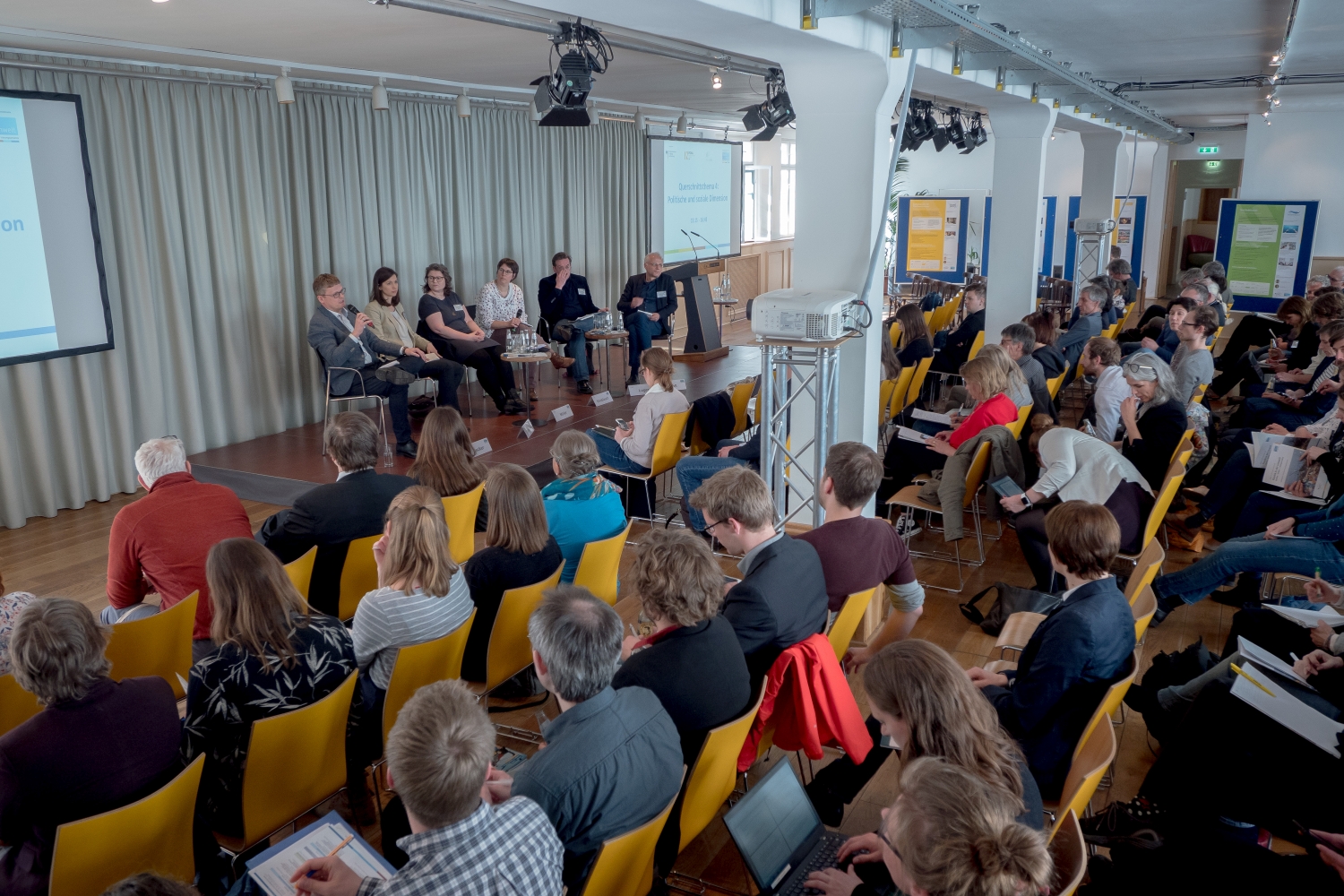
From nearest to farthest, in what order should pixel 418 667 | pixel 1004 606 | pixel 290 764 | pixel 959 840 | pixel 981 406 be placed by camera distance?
pixel 959 840, pixel 290 764, pixel 418 667, pixel 1004 606, pixel 981 406

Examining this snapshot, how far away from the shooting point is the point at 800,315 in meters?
4.55

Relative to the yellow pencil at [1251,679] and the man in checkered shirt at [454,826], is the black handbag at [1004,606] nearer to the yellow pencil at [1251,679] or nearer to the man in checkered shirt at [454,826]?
the yellow pencil at [1251,679]

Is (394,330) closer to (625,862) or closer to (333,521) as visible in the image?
(333,521)

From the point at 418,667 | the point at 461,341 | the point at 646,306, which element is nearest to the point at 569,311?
the point at 646,306

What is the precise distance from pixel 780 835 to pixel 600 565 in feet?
5.03

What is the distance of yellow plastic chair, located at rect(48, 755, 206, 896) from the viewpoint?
1938 millimetres

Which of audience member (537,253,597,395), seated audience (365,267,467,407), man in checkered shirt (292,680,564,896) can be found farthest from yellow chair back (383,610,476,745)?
audience member (537,253,597,395)

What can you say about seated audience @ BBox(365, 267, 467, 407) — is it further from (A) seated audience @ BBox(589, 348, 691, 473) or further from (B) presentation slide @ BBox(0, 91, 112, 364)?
(A) seated audience @ BBox(589, 348, 691, 473)

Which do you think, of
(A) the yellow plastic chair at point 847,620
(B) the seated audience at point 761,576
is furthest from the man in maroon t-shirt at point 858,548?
(B) the seated audience at point 761,576

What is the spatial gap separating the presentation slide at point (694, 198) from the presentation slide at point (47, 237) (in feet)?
24.3

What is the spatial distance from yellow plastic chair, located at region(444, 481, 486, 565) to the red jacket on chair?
1854 mm

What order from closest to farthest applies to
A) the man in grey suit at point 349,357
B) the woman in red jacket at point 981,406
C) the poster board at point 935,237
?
the woman in red jacket at point 981,406
the man in grey suit at point 349,357
the poster board at point 935,237

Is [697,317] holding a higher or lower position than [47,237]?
lower

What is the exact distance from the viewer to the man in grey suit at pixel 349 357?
673 cm
